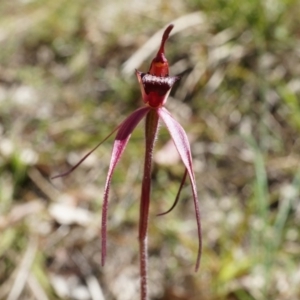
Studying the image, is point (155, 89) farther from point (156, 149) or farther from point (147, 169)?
point (156, 149)

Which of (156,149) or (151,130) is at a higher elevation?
(151,130)

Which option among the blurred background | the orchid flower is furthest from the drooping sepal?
the blurred background

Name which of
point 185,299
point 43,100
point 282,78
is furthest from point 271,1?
point 185,299

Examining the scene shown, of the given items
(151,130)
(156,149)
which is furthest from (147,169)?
(156,149)

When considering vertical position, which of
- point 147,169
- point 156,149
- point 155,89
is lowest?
point 156,149

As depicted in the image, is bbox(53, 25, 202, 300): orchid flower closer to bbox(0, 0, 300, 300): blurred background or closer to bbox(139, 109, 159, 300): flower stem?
bbox(139, 109, 159, 300): flower stem

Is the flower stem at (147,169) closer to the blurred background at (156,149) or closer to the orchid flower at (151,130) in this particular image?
the orchid flower at (151,130)

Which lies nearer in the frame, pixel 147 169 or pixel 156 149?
pixel 147 169

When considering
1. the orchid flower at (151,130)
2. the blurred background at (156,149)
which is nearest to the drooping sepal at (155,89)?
the orchid flower at (151,130)
